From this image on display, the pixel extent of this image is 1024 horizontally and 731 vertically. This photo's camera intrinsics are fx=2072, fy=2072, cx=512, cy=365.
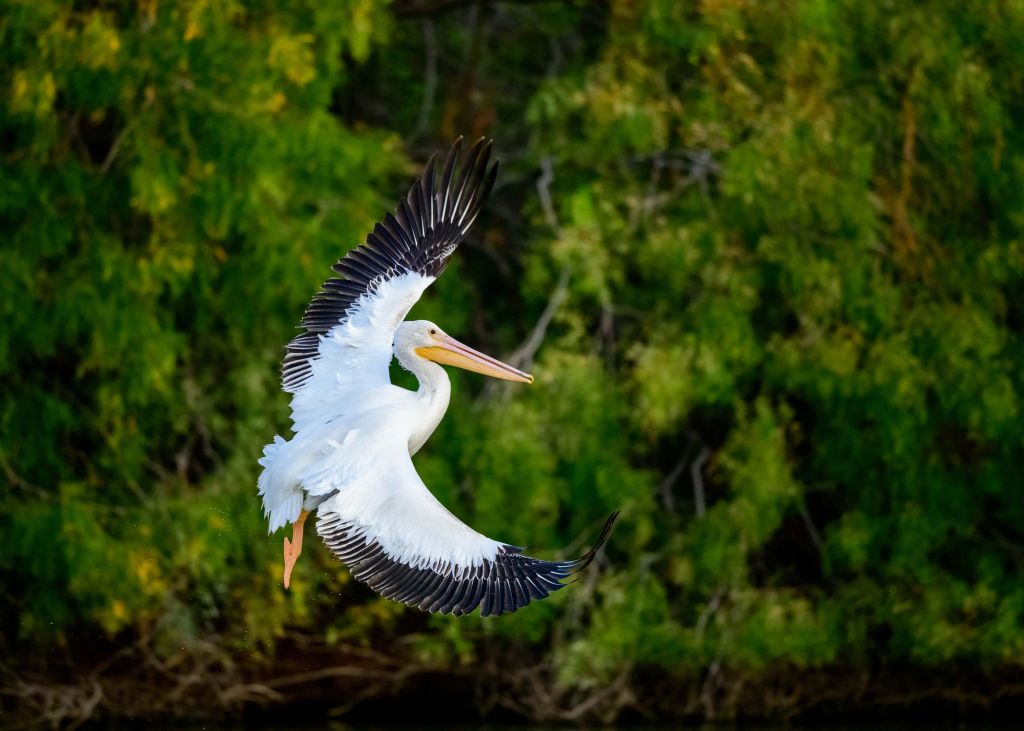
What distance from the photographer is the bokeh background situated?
1292 centimetres

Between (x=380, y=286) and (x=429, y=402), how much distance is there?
2.88 feet

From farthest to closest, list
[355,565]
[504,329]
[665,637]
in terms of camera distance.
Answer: [504,329], [665,637], [355,565]

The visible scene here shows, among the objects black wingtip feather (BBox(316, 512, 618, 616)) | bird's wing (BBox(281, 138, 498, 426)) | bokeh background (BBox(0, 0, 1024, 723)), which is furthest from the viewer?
bokeh background (BBox(0, 0, 1024, 723))

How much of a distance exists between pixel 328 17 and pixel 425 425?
16.0 feet

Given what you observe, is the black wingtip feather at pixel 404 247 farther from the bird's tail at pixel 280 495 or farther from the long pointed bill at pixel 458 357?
the bird's tail at pixel 280 495

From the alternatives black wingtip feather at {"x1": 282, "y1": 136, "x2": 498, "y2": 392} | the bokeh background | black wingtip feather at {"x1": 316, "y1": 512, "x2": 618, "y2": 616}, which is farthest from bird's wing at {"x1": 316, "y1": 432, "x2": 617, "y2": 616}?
the bokeh background

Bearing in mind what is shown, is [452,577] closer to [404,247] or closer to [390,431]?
[390,431]

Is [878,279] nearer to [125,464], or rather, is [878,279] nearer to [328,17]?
[328,17]

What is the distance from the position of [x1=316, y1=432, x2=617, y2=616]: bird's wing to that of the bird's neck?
0.61ft

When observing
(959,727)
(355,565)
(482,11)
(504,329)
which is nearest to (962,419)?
(959,727)

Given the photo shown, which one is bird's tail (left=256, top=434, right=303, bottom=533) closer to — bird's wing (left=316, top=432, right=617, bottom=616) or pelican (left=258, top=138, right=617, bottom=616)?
pelican (left=258, top=138, right=617, bottom=616)

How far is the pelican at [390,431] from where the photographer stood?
8.67m

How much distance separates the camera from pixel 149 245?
1295cm

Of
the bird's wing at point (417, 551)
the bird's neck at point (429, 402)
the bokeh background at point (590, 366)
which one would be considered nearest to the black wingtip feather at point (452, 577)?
the bird's wing at point (417, 551)
